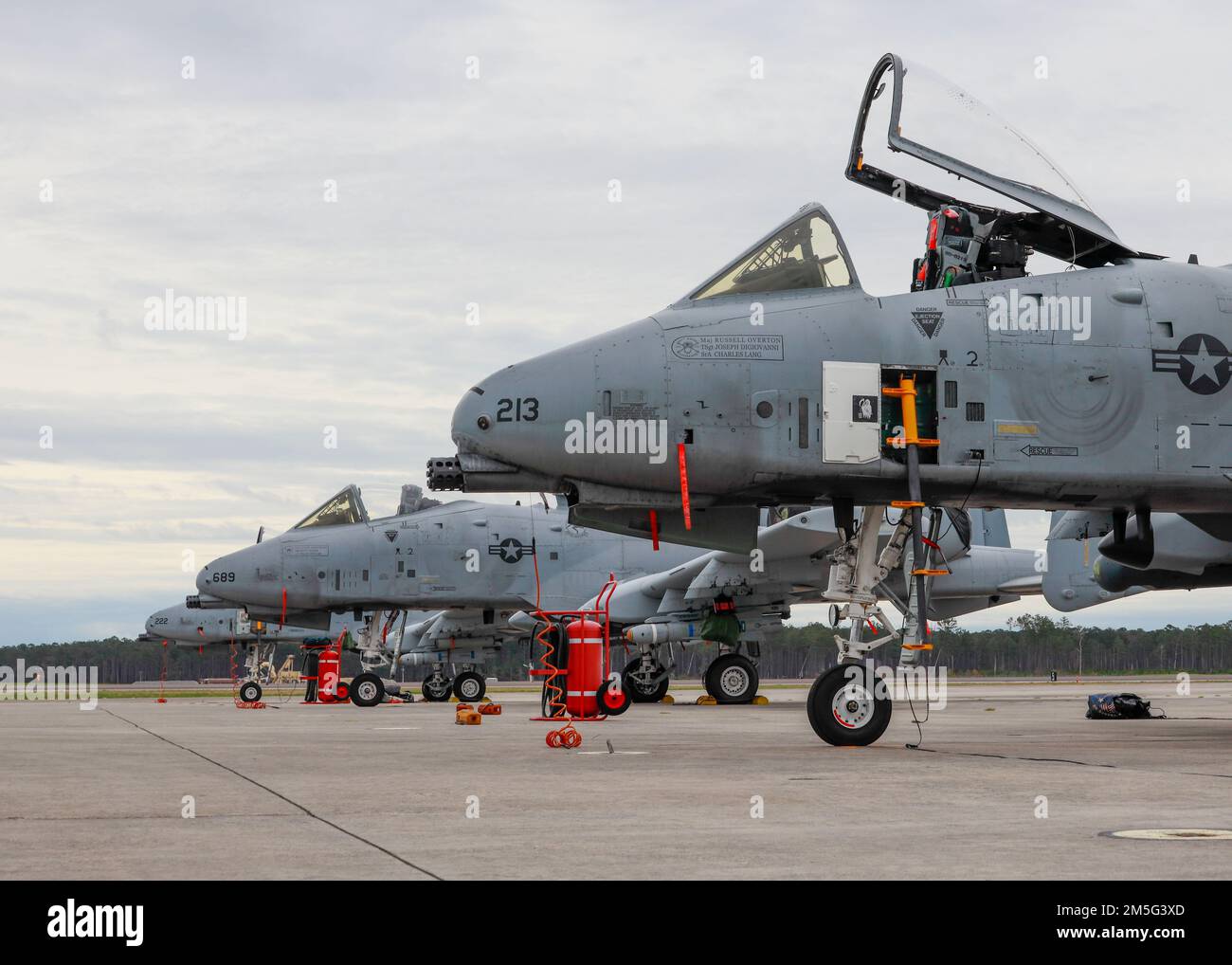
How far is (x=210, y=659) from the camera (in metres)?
117

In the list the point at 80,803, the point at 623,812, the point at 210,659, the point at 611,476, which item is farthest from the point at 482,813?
the point at 210,659

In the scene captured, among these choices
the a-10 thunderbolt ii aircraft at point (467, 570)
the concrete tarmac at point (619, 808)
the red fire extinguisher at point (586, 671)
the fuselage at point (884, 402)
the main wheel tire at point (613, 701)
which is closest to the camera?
the concrete tarmac at point (619, 808)

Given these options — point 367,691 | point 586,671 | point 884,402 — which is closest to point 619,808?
point 884,402

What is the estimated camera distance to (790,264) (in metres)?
12.6

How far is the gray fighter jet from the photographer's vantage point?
31.1 meters

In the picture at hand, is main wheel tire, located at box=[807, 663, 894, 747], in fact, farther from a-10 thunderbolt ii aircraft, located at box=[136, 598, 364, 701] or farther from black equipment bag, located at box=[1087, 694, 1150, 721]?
a-10 thunderbolt ii aircraft, located at box=[136, 598, 364, 701]

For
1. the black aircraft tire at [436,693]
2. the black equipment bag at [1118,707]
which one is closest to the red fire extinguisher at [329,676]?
the black aircraft tire at [436,693]

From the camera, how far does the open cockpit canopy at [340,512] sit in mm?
32250

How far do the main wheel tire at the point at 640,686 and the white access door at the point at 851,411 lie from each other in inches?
632

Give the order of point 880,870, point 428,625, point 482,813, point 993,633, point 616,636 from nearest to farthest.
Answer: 1. point 880,870
2. point 482,813
3. point 616,636
4. point 428,625
5. point 993,633

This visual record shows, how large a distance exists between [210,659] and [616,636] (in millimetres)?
94035

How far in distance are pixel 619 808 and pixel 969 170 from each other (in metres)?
7.83

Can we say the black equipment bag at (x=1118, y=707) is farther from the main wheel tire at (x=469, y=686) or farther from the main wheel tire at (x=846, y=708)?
the main wheel tire at (x=469, y=686)
